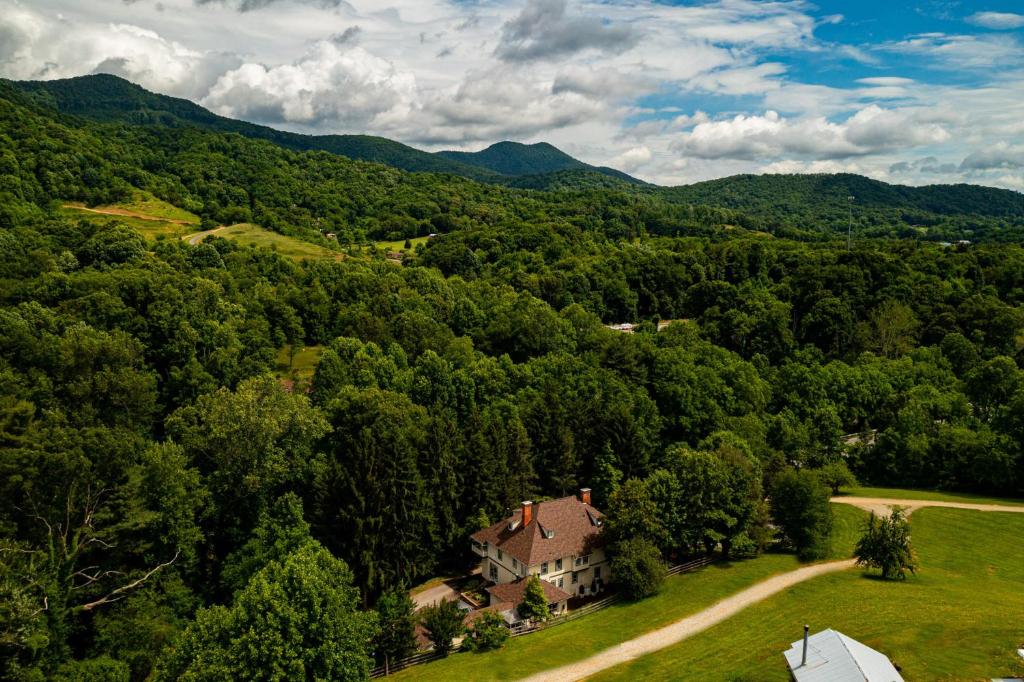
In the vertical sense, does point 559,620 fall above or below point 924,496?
below

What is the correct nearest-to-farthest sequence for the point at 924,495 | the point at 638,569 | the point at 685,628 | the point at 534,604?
the point at 685,628 < the point at 534,604 < the point at 638,569 < the point at 924,495

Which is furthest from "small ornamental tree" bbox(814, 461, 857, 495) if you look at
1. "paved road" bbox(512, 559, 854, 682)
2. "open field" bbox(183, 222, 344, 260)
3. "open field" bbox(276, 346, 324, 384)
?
"open field" bbox(183, 222, 344, 260)

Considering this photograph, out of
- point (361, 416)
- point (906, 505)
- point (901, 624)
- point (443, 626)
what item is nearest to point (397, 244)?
point (361, 416)

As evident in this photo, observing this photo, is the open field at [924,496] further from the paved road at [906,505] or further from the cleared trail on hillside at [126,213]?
the cleared trail on hillside at [126,213]

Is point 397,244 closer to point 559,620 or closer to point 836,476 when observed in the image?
point 836,476

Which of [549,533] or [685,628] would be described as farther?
[549,533]

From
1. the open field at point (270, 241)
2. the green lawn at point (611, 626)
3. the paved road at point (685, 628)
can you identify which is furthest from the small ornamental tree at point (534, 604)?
the open field at point (270, 241)
